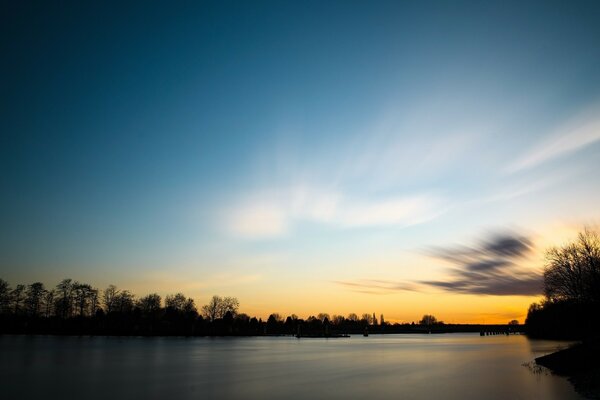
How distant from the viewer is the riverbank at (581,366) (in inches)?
1214

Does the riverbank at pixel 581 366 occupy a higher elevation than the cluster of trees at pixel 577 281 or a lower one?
lower

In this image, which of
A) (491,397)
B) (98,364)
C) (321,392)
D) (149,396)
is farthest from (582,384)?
(98,364)

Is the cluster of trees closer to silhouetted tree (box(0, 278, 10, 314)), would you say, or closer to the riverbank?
the riverbank

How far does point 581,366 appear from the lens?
4166 centimetres

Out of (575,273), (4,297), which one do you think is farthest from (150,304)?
(575,273)

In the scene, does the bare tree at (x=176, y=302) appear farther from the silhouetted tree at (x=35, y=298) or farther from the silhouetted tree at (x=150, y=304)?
the silhouetted tree at (x=35, y=298)

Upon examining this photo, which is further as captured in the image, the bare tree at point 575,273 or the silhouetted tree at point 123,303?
the silhouetted tree at point 123,303

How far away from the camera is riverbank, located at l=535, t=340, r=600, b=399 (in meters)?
30.8

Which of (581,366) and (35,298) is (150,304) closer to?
(35,298)

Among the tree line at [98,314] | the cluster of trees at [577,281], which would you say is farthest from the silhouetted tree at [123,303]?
the cluster of trees at [577,281]

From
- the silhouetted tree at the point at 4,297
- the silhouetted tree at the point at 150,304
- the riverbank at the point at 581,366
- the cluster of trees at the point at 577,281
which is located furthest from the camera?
the silhouetted tree at the point at 150,304

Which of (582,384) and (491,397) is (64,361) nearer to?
(491,397)

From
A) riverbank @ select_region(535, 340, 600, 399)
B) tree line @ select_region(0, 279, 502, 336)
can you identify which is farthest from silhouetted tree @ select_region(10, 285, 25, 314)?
riverbank @ select_region(535, 340, 600, 399)

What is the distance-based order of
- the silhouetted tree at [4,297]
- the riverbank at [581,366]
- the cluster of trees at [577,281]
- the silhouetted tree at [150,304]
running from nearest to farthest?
the riverbank at [581,366], the cluster of trees at [577,281], the silhouetted tree at [4,297], the silhouetted tree at [150,304]
